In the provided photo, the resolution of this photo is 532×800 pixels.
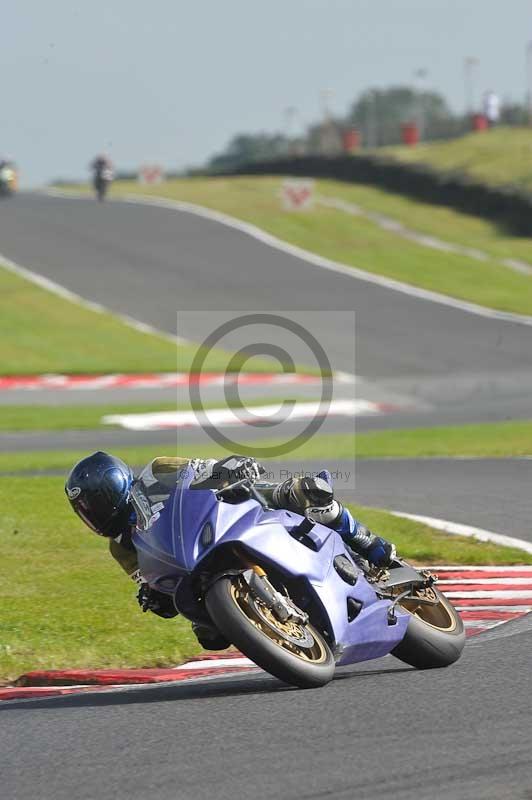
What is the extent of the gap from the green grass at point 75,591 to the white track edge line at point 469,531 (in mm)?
151

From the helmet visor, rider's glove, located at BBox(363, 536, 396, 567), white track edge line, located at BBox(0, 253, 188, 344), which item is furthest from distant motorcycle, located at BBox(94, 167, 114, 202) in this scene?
the helmet visor

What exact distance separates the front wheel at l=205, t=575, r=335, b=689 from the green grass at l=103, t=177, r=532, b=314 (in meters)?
26.6

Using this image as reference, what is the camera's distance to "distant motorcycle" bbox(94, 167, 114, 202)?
156 feet

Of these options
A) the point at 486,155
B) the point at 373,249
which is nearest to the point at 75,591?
the point at 373,249

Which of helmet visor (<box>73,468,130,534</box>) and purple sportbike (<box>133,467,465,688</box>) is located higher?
helmet visor (<box>73,468,130,534</box>)

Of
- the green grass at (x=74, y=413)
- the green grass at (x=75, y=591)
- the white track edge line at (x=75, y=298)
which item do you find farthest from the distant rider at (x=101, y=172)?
the green grass at (x=75, y=591)

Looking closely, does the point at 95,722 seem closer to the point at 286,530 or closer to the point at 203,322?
the point at 286,530

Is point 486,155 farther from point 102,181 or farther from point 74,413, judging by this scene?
point 74,413

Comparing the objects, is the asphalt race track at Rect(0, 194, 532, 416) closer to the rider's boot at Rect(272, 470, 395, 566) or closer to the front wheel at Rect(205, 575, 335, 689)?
the rider's boot at Rect(272, 470, 395, 566)

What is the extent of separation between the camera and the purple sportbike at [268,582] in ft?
18.6

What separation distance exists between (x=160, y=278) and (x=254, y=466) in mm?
28844

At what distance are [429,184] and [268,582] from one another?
4085 centimetres

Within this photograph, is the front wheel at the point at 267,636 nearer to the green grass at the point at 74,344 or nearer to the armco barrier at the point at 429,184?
the green grass at the point at 74,344

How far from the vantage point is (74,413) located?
71.8ft
